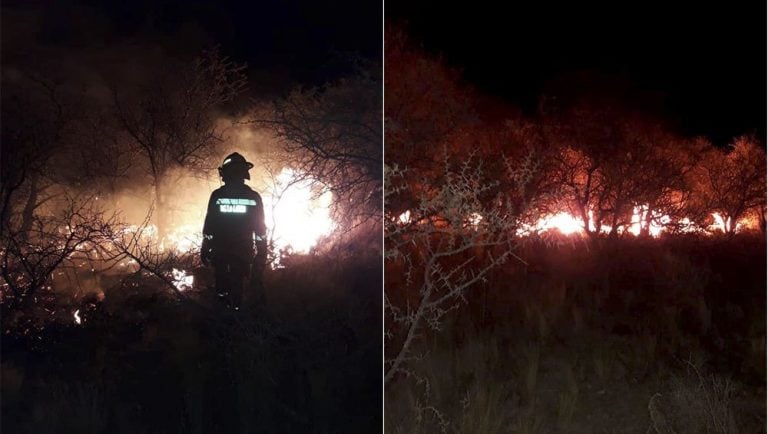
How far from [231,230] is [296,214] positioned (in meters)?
0.56

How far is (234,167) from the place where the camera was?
3650 mm

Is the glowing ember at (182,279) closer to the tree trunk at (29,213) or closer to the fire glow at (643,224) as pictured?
the tree trunk at (29,213)

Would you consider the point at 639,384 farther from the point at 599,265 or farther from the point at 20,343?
the point at 20,343

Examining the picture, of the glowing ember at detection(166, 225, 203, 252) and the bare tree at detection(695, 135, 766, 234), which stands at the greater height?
the bare tree at detection(695, 135, 766, 234)

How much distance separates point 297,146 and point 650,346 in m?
3.00

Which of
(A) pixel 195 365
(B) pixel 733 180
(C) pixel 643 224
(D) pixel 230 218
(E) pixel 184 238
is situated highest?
(B) pixel 733 180

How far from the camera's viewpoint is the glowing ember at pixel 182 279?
12.1ft

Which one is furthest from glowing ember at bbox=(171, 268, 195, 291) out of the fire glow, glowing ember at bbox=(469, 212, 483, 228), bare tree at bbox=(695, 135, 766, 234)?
bare tree at bbox=(695, 135, 766, 234)

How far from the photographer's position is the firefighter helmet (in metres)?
3.64

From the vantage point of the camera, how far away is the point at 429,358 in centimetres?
421

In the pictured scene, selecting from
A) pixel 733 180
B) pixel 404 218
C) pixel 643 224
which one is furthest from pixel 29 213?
pixel 733 180

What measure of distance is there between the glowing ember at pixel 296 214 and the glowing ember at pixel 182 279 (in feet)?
1.90

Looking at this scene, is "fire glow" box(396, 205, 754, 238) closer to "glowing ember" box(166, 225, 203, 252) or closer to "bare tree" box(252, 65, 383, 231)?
"bare tree" box(252, 65, 383, 231)

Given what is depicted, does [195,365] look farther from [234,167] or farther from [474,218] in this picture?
[474,218]
